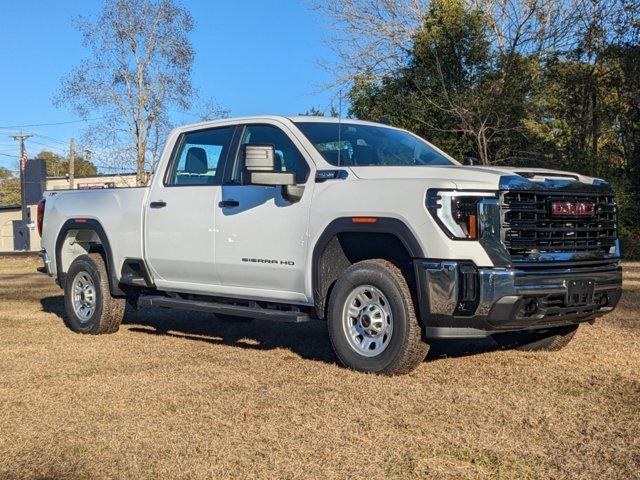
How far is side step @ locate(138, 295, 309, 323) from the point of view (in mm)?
6340

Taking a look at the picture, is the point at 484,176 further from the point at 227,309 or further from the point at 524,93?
the point at 524,93

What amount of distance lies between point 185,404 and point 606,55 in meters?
21.2

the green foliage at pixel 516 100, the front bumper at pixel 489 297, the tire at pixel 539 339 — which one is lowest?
the tire at pixel 539 339

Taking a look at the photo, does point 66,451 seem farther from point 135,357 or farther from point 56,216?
point 56,216

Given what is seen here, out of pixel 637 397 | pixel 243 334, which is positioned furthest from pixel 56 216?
pixel 637 397

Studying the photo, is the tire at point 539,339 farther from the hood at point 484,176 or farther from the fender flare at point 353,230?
the fender flare at point 353,230

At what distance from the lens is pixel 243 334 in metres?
8.37

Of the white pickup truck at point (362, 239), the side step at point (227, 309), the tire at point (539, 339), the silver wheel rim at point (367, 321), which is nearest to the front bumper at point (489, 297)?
the white pickup truck at point (362, 239)

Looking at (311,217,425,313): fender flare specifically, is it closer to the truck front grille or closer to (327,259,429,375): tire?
(327,259,429,375): tire

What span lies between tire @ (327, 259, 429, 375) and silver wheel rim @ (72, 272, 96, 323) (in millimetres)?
3462

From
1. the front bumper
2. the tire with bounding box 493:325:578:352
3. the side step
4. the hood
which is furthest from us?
the tire with bounding box 493:325:578:352

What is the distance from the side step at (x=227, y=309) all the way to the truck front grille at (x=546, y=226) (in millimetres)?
1816

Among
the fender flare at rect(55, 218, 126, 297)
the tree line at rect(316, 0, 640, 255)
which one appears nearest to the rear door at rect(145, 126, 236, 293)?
the fender flare at rect(55, 218, 126, 297)

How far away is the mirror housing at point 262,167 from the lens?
20.2ft
